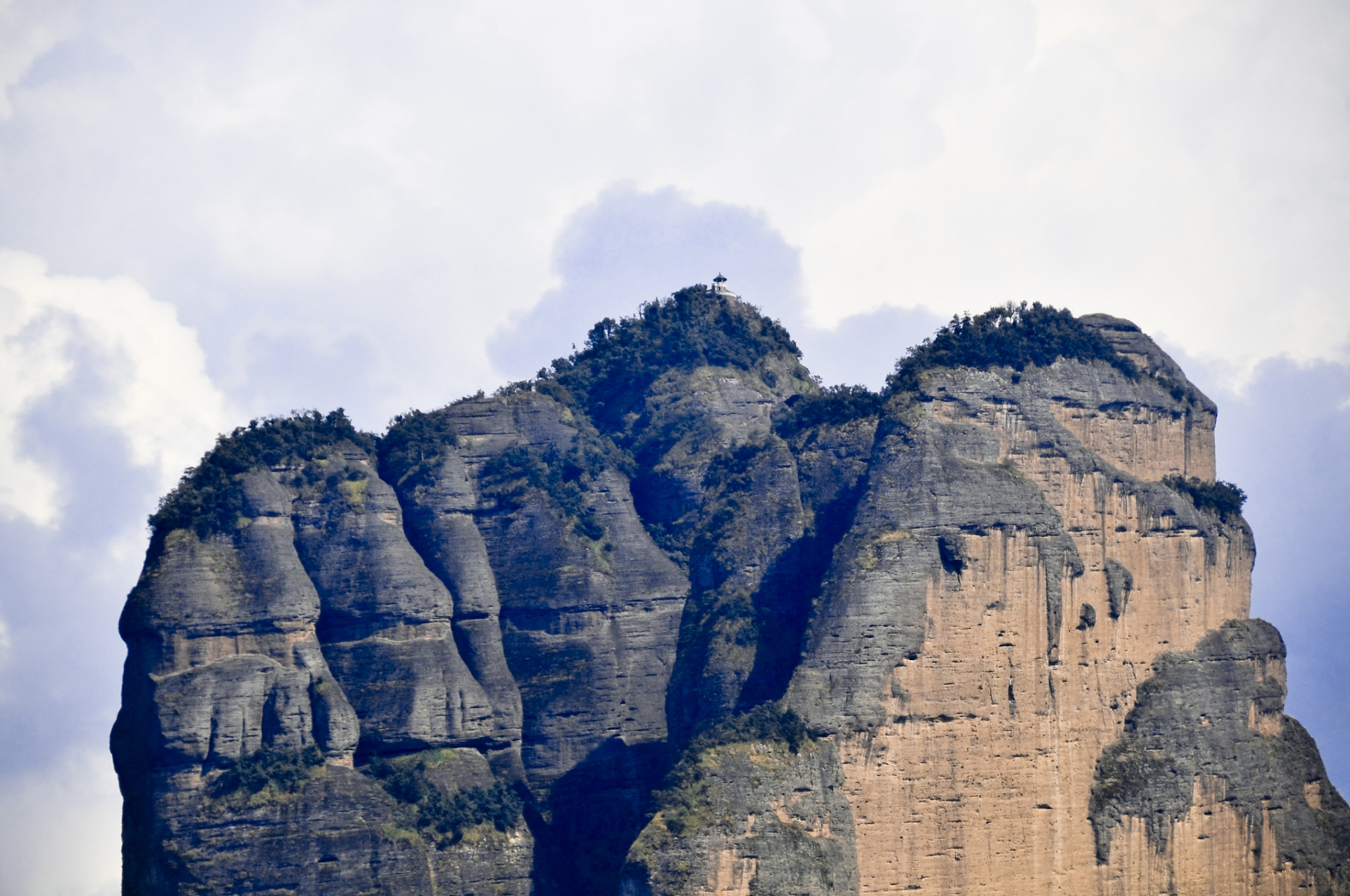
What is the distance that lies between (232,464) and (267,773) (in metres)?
11.5

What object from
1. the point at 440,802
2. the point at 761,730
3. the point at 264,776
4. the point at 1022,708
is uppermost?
the point at 1022,708

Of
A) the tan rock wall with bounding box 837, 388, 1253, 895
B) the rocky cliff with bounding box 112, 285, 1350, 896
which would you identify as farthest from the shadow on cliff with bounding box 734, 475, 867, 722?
the tan rock wall with bounding box 837, 388, 1253, 895

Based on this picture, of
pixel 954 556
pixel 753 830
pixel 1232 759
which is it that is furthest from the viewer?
pixel 1232 759

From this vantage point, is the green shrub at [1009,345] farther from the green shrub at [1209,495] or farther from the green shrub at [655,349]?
the green shrub at [655,349]

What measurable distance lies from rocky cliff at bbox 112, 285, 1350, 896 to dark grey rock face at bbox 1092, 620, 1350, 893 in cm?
14

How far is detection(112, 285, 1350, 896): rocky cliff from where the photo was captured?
87.8 metres

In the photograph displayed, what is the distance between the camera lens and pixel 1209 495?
97.7 meters

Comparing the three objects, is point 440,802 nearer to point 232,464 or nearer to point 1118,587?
point 232,464

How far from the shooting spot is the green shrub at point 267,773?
90625 millimetres

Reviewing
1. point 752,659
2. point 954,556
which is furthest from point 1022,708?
point 752,659

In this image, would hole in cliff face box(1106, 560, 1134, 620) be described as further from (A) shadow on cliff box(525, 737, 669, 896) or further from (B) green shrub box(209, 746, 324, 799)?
(B) green shrub box(209, 746, 324, 799)

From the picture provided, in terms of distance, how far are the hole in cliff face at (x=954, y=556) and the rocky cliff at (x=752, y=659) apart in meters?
0.07

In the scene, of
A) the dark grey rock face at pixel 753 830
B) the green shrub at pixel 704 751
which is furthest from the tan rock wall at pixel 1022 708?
the green shrub at pixel 704 751

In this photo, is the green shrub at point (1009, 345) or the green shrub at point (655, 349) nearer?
the green shrub at point (1009, 345)
